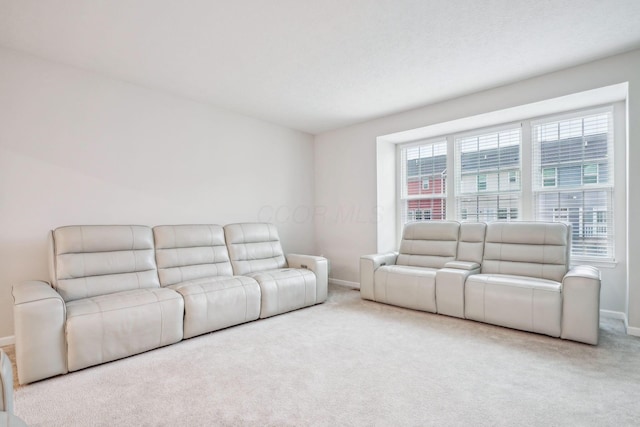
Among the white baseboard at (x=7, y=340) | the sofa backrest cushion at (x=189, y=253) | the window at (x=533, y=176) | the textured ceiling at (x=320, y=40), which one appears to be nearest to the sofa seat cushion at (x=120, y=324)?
the sofa backrest cushion at (x=189, y=253)

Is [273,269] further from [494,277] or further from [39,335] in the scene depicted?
[494,277]

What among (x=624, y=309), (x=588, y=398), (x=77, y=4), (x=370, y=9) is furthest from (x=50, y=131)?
(x=624, y=309)

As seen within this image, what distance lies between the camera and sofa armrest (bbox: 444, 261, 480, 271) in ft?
12.0

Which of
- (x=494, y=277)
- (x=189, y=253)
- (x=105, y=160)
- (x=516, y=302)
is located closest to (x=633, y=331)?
(x=516, y=302)

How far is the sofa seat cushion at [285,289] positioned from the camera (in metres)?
3.52

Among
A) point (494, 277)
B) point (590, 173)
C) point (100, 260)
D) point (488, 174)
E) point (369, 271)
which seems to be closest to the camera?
point (100, 260)

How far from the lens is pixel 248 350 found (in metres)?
2.69

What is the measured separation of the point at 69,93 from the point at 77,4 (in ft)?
4.01

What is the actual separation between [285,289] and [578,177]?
11.7 ft

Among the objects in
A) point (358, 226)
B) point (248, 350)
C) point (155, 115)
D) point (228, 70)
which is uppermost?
point (228, 70)

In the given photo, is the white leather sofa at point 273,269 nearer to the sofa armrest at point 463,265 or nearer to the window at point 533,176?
the sofa armrest at point 463,265

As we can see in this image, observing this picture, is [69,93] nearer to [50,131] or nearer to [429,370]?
[50,131]

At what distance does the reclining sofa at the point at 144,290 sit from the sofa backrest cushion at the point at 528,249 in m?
2.04

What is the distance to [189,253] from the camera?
142 inches
